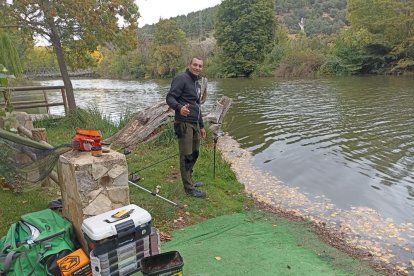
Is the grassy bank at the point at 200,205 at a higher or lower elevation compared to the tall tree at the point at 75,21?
lower

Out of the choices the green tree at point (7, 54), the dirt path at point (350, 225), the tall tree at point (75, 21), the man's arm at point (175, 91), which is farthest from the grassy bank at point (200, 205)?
the tall tree at point (75, 21)

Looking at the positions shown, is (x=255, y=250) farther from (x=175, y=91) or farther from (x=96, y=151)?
(x=175, y=91)

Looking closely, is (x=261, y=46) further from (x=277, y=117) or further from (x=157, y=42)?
(x=277, y=117)

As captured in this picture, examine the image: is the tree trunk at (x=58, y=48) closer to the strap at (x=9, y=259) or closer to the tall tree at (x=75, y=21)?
the tall tree at (x=75, y=21)

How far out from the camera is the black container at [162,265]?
2803 millimetres

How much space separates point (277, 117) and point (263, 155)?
17.7 feet

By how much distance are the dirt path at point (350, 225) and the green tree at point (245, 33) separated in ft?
112

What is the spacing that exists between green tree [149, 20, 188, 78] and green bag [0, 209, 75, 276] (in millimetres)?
45291

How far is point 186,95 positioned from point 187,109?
33 cm

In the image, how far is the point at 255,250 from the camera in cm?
404

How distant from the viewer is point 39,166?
3.74 m

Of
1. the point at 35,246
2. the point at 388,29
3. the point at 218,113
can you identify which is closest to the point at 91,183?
the point at 35,246

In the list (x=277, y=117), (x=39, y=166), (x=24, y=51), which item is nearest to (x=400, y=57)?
(x=277, y=117)

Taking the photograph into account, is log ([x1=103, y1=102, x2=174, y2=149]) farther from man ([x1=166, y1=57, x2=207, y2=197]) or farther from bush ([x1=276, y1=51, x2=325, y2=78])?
bush ([x1=276, y1=51, x2=325, y2=78])
